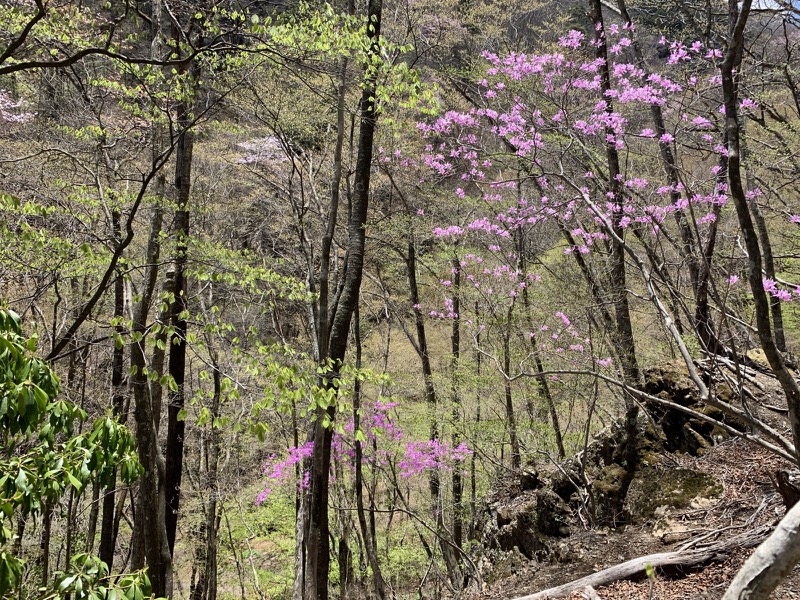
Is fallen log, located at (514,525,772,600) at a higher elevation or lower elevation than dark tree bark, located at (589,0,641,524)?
lower

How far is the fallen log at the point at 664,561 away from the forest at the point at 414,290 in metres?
0.03

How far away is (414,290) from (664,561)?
8.65 metres

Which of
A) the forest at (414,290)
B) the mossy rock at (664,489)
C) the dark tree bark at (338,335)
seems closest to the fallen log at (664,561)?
the forest at (414,290)

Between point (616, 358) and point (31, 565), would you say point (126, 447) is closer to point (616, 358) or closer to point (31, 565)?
point (616, 358)

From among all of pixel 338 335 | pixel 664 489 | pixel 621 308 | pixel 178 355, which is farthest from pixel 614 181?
pixel 178 355

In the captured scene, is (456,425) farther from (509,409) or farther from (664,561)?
(664,561)

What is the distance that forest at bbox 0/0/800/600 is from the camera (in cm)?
387

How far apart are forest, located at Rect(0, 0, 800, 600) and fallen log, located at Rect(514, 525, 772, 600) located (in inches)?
1.2

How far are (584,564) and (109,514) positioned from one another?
8174mm

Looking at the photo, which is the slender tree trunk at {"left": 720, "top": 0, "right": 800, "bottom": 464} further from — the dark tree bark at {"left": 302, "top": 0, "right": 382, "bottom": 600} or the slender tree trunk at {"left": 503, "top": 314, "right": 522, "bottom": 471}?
the slender tree trunk at {"left": 503, "top": 314, "right": 522, "bottom": 471}

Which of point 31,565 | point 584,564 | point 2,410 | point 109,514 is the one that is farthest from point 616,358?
point 31,565

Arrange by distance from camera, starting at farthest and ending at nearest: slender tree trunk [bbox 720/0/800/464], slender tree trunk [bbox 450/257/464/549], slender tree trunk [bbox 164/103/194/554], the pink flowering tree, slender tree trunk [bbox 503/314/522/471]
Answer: slender tree trunk [bbox 450/257/464/549] → slender tree trunk [bbox 503/314/522/471] → slender tree trunk [bbox 164/103/194/554] → the pink flowering tree → slender tree trunk [bbox 720/0/800/464]

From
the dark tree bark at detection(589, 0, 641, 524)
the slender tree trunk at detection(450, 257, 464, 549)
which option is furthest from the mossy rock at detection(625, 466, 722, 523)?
the slender tree trunk at detection(450, 257, 464, 549)

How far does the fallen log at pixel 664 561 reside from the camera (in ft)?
13.1
